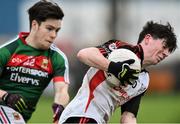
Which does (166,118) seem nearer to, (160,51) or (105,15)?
(160,51)

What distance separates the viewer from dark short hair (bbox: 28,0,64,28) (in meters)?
9.72

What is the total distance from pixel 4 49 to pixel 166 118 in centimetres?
1054

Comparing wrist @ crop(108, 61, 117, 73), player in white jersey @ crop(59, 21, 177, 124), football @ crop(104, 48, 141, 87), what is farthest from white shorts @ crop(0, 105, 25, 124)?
wrist @ crop(108, 61, 117, 73)

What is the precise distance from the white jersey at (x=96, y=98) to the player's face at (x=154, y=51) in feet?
1.37

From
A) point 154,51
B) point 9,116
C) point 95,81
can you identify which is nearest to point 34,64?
point 9,116

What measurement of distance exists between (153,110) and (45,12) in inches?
480

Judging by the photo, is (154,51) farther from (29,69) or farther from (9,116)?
(9,116)

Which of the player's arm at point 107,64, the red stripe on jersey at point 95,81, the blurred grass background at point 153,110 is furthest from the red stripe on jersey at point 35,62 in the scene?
the blurred grass background at point 153,110

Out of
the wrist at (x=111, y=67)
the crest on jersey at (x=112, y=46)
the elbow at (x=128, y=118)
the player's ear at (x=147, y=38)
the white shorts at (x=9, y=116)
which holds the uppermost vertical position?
the player's ear at (x=147, y=38)

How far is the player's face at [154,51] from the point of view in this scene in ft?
30.0

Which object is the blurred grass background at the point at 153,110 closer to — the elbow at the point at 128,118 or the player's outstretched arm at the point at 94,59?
the elbow at the point at 128,118

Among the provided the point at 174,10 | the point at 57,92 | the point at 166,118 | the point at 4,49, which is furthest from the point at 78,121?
the point at 174,10

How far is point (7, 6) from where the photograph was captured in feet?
103

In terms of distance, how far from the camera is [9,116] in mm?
9969
